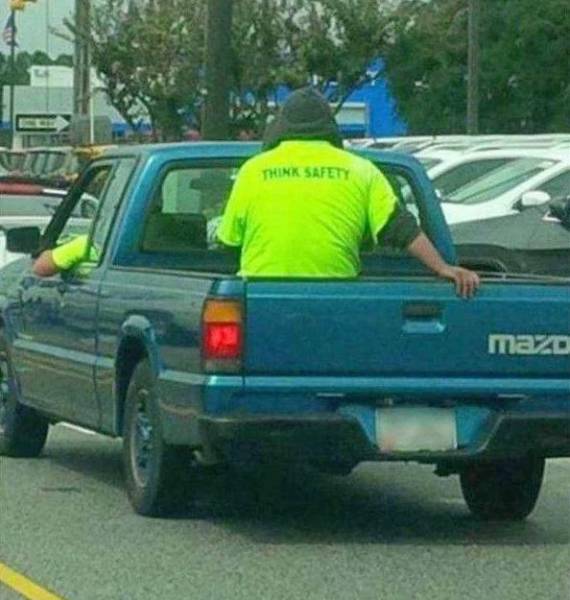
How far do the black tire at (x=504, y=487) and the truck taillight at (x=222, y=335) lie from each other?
1.59 m

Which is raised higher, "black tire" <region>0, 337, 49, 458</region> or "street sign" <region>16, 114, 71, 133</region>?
"black tire" <region>0, 337, 49, 458</region>

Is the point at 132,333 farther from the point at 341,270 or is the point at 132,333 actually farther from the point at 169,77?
the point at 169,77

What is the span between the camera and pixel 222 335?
1023 centimetres

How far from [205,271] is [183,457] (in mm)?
1368

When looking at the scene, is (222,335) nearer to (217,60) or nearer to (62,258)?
(62,258)

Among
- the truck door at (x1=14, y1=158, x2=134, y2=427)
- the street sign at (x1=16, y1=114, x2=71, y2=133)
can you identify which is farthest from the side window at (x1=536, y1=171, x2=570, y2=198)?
the street sign at (x1=16, y1=114, x2=71, y2=133)

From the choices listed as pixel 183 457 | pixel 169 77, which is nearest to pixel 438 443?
pixel 183 457

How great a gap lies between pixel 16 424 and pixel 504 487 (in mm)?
3163

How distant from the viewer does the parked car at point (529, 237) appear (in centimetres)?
1930

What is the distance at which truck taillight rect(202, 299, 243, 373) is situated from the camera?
10211 mm

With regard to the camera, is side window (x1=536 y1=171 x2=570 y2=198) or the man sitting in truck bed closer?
the man sitting in truck bed

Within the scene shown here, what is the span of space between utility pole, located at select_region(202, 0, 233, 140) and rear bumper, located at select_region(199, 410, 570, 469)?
1517 centimetres

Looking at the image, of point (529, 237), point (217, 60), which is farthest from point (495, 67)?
point (529, 237)

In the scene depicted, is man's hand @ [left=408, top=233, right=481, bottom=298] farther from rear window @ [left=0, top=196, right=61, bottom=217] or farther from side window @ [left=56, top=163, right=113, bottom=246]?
rear window @ [left=0, top=196, right=61, bottom=217]
